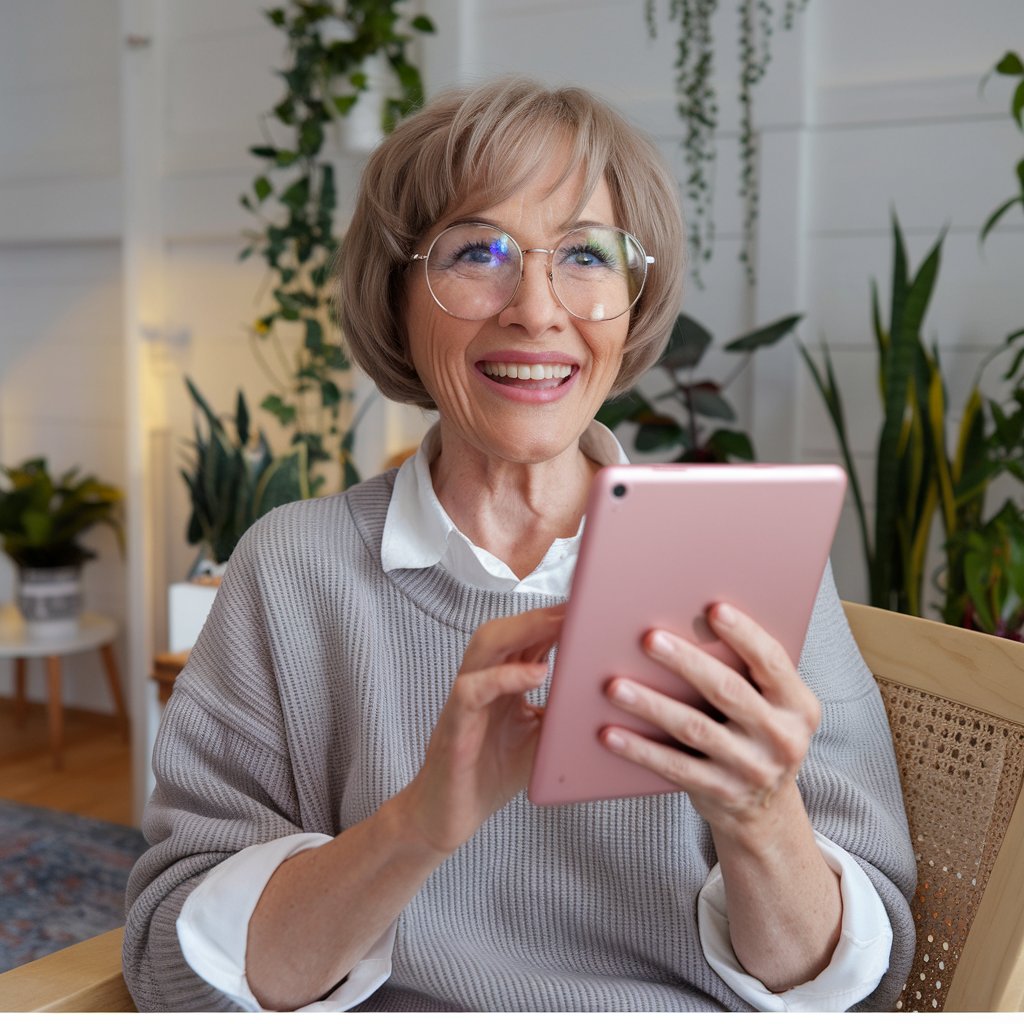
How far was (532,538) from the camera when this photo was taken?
1289mm

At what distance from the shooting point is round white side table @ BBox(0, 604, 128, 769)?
3.99m

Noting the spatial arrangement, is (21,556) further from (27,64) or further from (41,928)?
(27,64)

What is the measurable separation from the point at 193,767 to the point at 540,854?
0.36m

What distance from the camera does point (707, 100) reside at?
9.41 feet

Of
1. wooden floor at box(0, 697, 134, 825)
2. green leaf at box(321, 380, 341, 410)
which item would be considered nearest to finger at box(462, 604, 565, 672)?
green leaf at box(321, 380, 341, 410)

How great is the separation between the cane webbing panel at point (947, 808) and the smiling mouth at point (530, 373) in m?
0.49

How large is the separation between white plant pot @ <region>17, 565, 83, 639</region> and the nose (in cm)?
335

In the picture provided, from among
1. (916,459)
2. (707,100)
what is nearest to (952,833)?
(916,459)

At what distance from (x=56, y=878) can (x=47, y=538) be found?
4.14 ft

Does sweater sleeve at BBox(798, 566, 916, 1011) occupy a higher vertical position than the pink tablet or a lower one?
lower

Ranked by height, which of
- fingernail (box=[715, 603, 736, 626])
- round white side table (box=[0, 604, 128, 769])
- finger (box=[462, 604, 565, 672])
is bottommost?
round white side table (box=[0, 604, 128, 769])

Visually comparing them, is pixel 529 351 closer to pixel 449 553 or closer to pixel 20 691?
pixel 449 553

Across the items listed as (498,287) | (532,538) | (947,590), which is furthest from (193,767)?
(947,590)

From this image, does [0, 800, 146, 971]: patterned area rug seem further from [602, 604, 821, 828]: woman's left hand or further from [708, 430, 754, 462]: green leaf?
[602, 604, 821, 828]: woman's left hand
